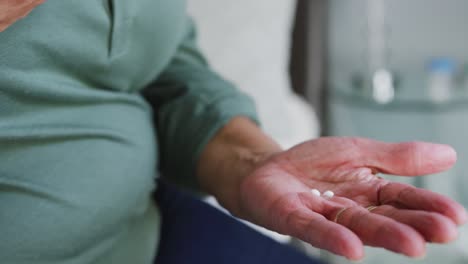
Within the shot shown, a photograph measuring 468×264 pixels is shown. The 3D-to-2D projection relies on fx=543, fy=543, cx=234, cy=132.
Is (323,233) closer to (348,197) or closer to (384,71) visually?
(348,197)

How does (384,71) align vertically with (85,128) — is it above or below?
below

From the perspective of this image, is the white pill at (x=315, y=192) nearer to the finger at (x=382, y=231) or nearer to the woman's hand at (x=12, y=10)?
the finger at (x=382, y=231)

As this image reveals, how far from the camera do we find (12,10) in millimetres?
349

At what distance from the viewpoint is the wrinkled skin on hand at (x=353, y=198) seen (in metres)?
0.28

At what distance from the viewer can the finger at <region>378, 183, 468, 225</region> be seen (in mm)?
283

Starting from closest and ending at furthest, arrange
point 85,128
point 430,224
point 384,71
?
1. point 430,224
2. point 85,128
3. point 384,71

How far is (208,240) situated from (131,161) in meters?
0.10

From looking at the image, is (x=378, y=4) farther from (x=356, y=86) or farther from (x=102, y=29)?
(x=102, y=29)

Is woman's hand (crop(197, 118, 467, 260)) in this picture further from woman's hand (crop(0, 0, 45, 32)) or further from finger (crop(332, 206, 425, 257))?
woman's hand (crop(0, 0, 45, 32))

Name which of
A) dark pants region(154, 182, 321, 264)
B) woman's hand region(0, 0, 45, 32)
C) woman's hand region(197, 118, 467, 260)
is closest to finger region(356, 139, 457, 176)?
woman's hand region(197, 118, 467, 260)

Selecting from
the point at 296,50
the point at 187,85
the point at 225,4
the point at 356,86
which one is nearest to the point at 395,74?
the point at 356,86

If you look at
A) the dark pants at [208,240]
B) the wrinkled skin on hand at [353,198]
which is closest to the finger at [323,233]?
the wrinkled skin on hand at [353,198]

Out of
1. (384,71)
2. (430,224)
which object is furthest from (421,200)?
(384,71)

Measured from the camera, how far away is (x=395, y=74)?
4.13ft
